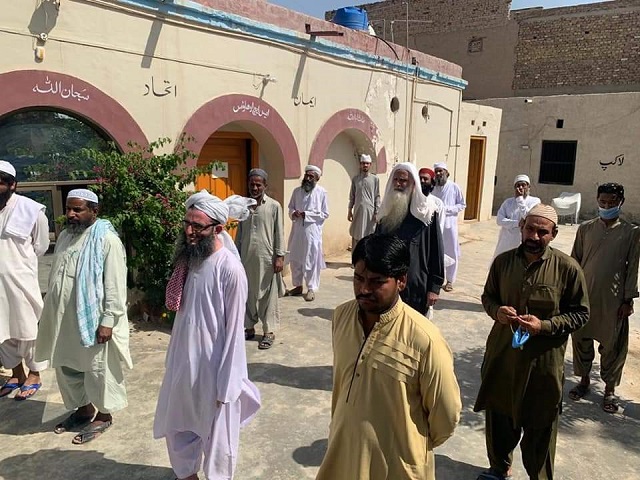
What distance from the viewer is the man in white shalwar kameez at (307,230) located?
21.2 feet

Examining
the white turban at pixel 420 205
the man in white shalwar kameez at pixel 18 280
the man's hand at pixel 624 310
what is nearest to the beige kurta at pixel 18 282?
the man in white shalwar kameez at pixel 18 280

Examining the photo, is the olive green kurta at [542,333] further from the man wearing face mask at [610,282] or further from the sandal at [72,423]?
the sandal at [72,423]

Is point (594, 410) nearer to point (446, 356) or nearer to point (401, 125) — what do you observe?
point (446, 356)

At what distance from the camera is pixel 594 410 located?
3.80 metres

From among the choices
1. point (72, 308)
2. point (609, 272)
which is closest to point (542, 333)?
point (609, 272)

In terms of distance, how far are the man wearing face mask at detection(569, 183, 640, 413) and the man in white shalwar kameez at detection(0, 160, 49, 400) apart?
4.26 metres

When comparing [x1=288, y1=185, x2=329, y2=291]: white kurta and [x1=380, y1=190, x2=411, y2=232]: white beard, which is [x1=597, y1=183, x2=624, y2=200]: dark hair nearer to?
[x1=380, y1=190, x2=411, y2=232]: white beard

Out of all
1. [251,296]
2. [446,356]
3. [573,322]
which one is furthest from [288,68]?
[446,356]

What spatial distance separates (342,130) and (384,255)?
265 inches

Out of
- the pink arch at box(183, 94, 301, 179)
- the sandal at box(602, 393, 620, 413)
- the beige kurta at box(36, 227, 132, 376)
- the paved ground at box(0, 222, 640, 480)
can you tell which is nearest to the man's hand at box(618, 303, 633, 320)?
the sandal at box(602, 393, 620, 413)

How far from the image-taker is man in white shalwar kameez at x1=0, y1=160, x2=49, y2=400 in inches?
141

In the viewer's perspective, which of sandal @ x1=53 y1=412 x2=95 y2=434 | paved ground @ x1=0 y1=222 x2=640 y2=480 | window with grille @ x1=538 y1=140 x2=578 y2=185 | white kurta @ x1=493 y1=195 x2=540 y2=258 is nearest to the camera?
paved ground @ x1=0 y1=222 x2=640 y2=480

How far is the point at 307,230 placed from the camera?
6562mm

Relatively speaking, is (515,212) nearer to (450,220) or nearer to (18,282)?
(450,220)
